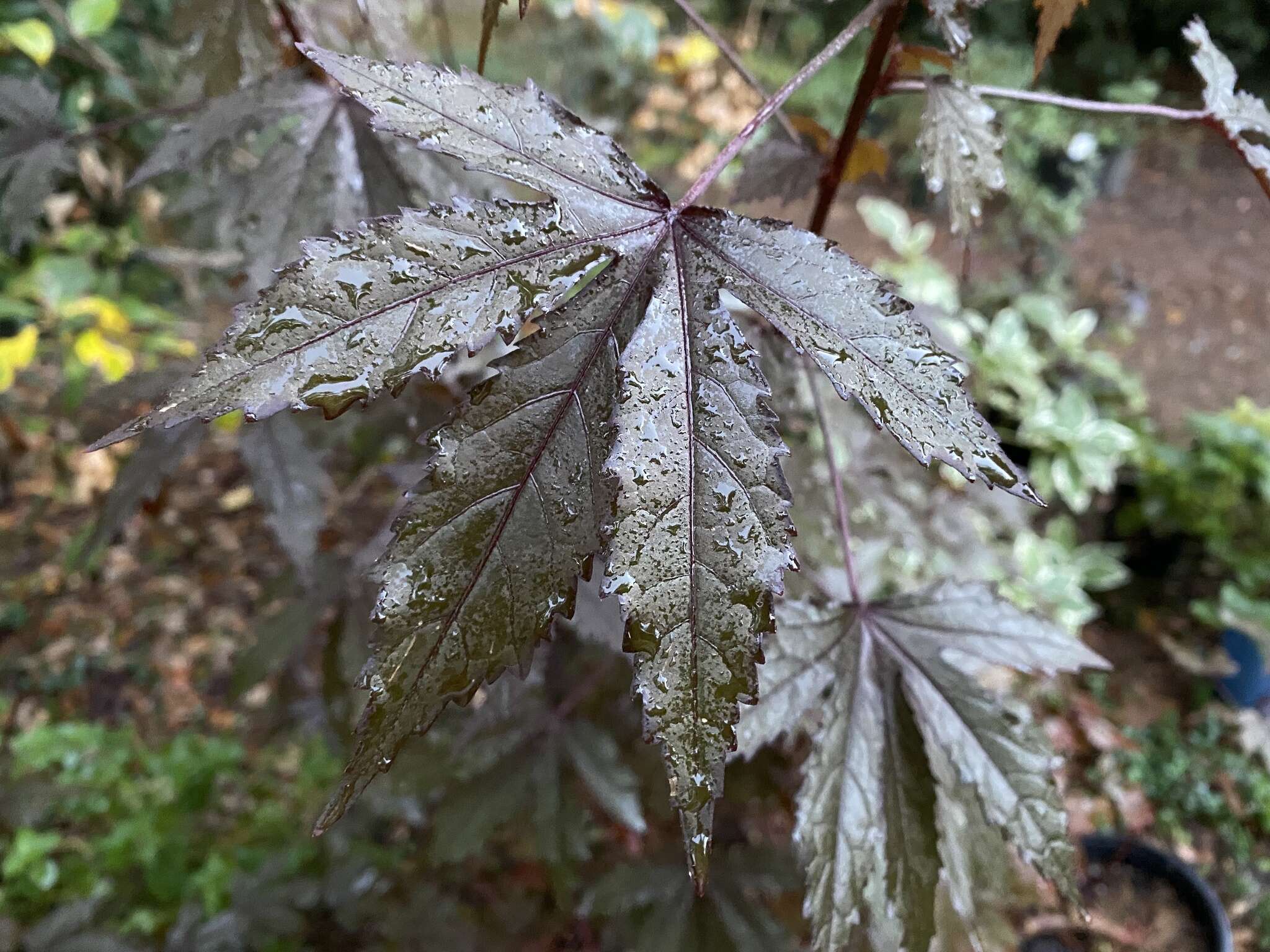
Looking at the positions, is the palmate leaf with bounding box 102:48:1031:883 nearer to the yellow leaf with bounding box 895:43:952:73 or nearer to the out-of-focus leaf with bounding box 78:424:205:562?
the yellow leaf with bounding box 895:43:952:73

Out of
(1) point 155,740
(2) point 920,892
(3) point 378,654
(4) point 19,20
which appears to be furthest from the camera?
(1) point 155,740

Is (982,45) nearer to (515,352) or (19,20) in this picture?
(19,20)

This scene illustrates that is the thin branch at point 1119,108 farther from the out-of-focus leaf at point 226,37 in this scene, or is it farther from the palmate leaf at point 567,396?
the out-of-focus leaf at point 226,37

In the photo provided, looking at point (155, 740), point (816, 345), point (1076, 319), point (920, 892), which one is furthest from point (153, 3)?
point (1076, 319)

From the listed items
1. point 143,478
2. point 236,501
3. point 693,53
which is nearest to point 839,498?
point 143,478

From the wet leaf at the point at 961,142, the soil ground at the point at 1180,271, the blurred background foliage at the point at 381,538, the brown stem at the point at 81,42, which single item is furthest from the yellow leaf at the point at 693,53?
the wet leaf at the point at 961,142
